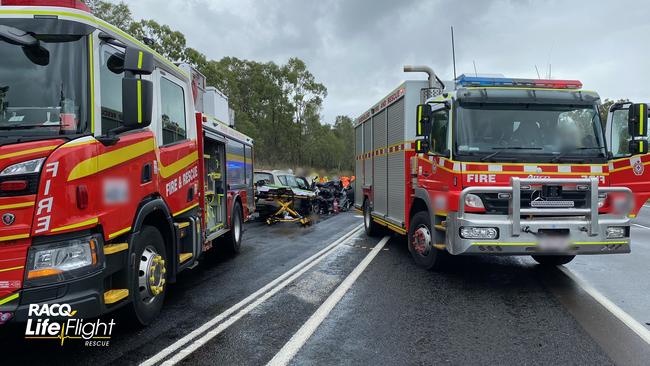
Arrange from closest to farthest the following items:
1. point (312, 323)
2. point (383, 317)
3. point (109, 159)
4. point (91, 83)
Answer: point (91, 83), point (109, 159), point (312, 323), point (383, 317)

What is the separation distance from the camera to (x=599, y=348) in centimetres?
404

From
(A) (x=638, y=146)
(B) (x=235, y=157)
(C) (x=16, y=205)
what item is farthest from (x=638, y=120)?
(C) (x=16, y=205)

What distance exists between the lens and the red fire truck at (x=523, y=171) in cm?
560

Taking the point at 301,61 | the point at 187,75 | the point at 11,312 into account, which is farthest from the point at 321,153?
the point at 11,312

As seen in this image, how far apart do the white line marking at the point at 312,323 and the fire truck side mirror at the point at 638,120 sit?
4.29m

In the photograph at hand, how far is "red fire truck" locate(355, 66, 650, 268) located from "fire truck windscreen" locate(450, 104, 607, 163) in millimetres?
14

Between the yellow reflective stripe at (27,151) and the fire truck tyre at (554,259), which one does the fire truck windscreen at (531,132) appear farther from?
the yellow reflective stripe at (27,151)

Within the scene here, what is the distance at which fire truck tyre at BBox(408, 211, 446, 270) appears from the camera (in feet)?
22.3

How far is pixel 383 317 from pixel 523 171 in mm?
2629

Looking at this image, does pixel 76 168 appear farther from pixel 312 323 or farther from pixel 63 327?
pixel 312 323

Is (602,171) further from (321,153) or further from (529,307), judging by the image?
(321,153)

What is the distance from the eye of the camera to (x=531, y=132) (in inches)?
243

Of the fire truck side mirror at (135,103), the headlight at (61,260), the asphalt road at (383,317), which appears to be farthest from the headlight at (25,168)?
the asphalt road at (383,317)

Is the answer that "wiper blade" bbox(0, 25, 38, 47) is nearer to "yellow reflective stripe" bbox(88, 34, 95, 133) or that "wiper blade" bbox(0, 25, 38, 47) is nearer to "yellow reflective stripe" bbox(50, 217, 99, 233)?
"yellow reflective stripe" bbox(88, 34, 95, 133)
